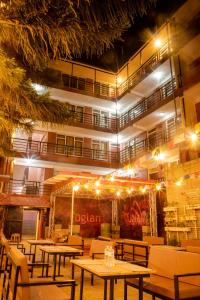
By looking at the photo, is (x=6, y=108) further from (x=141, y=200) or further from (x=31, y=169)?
(x=31, y=169)

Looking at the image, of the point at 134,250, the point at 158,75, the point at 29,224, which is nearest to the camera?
the point at 134,250

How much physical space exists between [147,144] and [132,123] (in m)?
1.65

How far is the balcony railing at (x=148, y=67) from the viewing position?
1478 cm

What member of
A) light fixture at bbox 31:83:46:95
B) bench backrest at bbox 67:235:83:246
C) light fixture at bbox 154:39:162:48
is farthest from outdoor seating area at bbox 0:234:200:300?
light fixture at bbox 154:39:162:48

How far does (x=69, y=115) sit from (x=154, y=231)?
28.4ft

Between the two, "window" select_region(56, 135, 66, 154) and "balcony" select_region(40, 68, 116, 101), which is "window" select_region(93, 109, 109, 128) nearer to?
"balcony" select_region(40, 68, 116, 101)

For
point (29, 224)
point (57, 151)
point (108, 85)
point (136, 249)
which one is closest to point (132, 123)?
point (57, 151)

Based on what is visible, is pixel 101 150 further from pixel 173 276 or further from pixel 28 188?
pixel 173 276

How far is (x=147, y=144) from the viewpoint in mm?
16297

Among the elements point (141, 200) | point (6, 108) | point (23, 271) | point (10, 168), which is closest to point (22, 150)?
point (10, 168)

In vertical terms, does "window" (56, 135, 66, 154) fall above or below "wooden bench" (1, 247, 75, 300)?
above

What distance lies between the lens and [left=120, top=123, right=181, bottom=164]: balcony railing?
14587 millimetres

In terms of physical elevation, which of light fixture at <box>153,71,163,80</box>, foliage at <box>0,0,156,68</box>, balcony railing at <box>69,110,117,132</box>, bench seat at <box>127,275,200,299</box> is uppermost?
light fixture at <box>153,71,163,80</box>

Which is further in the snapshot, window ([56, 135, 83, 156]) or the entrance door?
the entrance door
